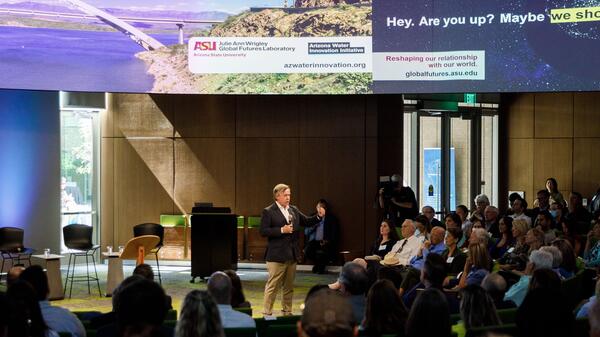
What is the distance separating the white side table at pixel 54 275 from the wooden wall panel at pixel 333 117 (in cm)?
455

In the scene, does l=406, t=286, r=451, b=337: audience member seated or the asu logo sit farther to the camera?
the asu logo

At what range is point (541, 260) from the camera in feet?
24.1

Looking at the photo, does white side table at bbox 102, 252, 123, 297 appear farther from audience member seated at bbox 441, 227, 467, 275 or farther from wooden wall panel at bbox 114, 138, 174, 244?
audience member seated at bbox 441, 227, 467, 275

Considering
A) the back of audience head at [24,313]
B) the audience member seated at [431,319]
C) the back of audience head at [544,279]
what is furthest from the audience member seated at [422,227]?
the back of audience head at [24,313]

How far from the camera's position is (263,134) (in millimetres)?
14430

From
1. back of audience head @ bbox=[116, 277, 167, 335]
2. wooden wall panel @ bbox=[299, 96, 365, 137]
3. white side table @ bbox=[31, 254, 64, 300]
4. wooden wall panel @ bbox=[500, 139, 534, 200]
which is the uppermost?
wooden wall panel @ bbox=[299, 96, 365, 137]

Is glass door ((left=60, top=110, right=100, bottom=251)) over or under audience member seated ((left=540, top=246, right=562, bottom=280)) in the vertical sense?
over

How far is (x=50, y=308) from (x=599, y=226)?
6.34m

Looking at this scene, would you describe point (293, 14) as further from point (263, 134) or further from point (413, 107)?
point (413, 107)

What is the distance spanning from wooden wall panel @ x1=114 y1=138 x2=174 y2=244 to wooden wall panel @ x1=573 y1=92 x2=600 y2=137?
7263 millimetres

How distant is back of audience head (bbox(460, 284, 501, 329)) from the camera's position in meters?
4.95

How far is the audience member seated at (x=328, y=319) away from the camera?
253 centimetres

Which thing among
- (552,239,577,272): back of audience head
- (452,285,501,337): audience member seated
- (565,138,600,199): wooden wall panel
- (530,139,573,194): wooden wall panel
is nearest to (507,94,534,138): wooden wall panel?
(530,139,573,194): wooden wall panel

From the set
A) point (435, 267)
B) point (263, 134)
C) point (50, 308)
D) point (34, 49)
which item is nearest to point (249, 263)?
point (263, 134)
